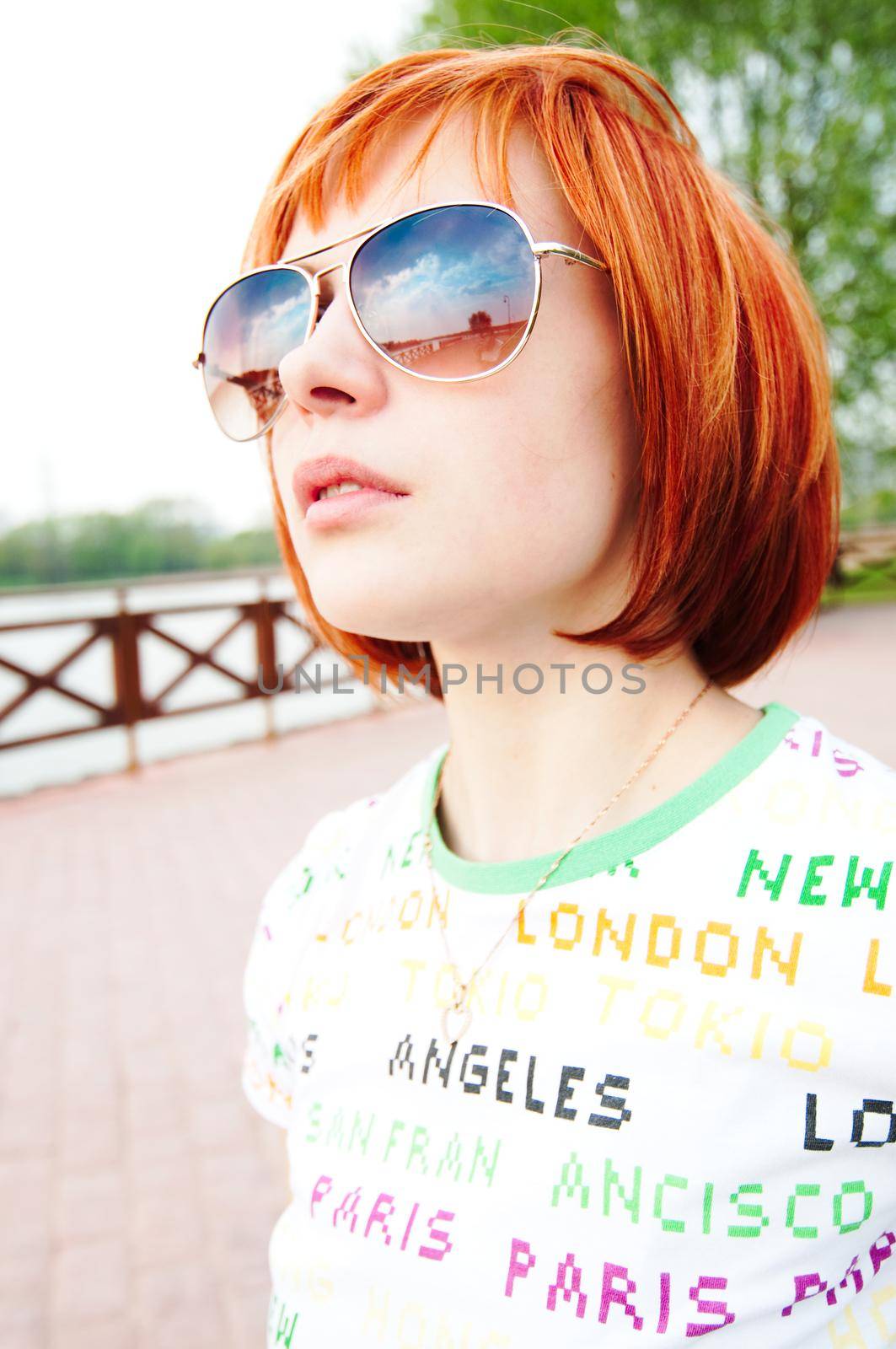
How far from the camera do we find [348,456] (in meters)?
0.78

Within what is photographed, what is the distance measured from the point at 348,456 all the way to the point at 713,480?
327 mm

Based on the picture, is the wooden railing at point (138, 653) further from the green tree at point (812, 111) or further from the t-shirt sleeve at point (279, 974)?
the green tree at point (812, 111)

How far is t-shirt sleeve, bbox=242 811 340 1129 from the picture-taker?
1.04 m

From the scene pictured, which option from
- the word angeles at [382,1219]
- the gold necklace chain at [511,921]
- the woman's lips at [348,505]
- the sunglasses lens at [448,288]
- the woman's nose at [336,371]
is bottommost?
the word angeles at [382,1219]

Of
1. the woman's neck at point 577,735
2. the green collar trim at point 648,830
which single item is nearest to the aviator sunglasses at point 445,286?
the woman's neck at point 577,735

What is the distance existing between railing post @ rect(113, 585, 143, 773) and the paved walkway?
44 cm

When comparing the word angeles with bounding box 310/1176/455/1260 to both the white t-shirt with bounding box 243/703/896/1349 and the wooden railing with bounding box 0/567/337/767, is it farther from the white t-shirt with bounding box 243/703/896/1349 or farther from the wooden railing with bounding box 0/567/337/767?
the wooden railing with bounding box 0/567/337/767

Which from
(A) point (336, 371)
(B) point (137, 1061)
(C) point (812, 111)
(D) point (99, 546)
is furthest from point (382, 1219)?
(C) point (812, 111)

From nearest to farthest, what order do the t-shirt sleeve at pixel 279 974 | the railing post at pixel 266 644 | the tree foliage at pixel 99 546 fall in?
the t-shirt sleeve at pixel 279 974
the tree foliage at pixel 99 546
the railing post at pixel 266 644

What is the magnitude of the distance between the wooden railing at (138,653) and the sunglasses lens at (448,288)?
468 cm

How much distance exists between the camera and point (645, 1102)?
2.28 ft

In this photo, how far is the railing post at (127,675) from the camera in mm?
6703

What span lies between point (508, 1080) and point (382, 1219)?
0.53ft

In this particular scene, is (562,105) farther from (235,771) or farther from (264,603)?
(264,603)
